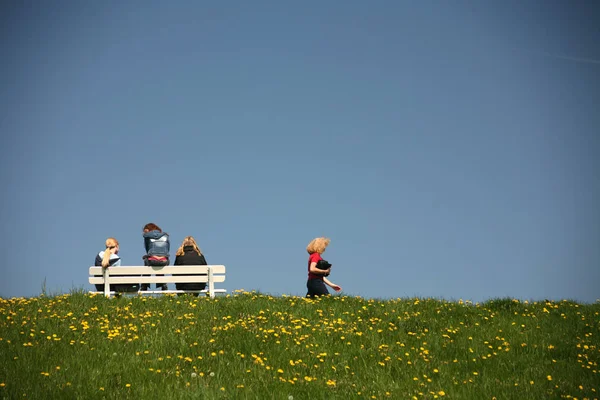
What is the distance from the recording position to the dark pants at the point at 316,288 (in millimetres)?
17703

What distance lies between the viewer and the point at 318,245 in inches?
697

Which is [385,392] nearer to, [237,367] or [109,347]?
[237,367]

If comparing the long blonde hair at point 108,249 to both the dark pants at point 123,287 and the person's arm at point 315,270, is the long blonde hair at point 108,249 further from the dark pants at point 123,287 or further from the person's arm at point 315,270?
the person's arm at point 315,270

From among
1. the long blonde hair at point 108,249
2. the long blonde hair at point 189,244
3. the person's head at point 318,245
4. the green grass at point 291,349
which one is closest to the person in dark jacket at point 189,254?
the long blonde hair at point 189,244

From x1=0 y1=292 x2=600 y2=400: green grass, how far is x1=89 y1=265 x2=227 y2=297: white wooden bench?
1249mm

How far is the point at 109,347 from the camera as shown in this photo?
12.4 m

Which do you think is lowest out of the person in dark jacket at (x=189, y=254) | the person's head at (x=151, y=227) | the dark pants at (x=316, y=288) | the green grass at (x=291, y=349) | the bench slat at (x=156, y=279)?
the green grass at (x=291, y=349)

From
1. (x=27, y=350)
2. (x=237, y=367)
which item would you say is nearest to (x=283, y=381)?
(x=237, y=367)

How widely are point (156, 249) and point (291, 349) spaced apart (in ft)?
25.0

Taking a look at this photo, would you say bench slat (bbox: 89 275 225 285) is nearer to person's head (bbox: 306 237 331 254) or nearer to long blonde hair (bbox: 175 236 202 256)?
long blonde hair (bbox: 175 236 202 256)

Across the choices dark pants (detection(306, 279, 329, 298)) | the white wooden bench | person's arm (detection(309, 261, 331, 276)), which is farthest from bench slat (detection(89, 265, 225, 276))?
person's arm (detection(309, 261, 331, 276))

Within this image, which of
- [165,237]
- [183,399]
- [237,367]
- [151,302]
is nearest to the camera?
[183,399]

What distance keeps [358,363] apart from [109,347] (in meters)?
4.60

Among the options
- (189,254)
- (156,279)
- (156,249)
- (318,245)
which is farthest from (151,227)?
(318,245)
